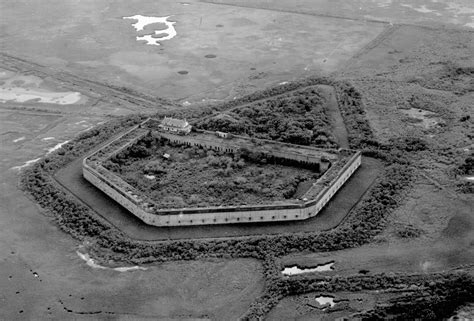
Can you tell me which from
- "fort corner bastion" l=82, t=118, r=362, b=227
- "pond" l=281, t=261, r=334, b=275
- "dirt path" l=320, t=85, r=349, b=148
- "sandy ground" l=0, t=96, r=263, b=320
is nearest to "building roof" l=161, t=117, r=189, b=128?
"fort corner bastion" l=82, t=118, r=362, b=227

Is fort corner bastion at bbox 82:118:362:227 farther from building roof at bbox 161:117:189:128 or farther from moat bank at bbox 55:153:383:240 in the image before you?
moat bank at bbox 55:153:383:240

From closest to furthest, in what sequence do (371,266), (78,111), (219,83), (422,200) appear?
(371,266), (422,200), (78,111), (219,83)

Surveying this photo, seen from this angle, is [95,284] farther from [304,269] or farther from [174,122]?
[174,122]

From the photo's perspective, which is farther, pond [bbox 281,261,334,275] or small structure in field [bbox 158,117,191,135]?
small structure in field [bbox 158,117,191,135]

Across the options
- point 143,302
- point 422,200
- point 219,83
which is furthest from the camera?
point 219,83

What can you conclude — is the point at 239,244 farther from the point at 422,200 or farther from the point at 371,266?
the point at 422,200

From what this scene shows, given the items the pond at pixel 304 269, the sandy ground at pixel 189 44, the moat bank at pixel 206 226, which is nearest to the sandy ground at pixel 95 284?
the pond at pixel 304 269

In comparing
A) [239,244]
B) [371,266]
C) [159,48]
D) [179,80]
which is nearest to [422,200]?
[371,266]
